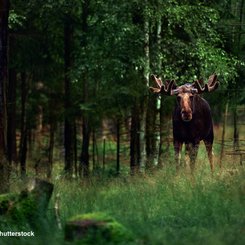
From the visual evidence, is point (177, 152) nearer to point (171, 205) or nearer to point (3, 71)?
point (171, 205)

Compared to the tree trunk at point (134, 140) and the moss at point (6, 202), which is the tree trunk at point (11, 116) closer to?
the tree trunk at point (134, 140)

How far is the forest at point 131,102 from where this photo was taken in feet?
39.7

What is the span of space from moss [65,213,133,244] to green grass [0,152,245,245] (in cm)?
Result: 20

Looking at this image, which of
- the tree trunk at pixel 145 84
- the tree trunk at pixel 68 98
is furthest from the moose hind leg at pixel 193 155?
the tree trunk at pixel 68 98

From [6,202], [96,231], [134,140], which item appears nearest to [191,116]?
[6,202]

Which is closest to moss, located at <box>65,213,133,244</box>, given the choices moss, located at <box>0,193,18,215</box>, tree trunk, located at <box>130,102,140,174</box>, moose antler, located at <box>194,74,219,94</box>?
moss, located at <box>0,193,18,215</box>

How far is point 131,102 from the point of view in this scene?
2511cm

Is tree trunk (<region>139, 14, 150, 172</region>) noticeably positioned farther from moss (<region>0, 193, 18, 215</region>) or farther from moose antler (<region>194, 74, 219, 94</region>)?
moss (<region>0, 193, 18, 215</region>)

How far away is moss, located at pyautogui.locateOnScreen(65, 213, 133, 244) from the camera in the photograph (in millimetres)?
10008

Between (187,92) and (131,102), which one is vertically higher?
(187,92)

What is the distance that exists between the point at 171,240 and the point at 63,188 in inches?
236

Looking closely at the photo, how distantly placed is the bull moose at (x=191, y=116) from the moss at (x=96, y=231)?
691cm

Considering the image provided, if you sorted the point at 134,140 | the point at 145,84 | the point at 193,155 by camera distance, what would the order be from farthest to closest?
the point at 134,140 → the point at 145,84 → the point at 193,155

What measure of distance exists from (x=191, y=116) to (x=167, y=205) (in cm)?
458
